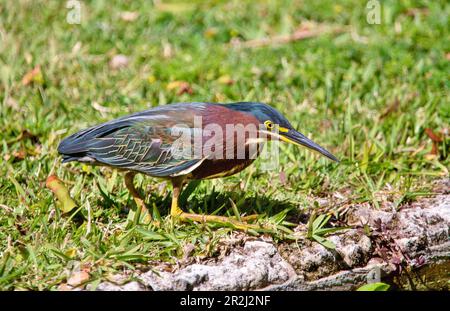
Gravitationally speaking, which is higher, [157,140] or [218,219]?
[157,140]

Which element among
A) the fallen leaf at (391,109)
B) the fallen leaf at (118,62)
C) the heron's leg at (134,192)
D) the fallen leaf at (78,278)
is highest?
the fallen leaf at (118,62)

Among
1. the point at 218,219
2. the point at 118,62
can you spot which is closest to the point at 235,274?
the point at 218,219

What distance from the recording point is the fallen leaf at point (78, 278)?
169 inches

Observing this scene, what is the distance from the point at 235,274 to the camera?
4500mm

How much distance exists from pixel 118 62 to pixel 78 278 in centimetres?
387

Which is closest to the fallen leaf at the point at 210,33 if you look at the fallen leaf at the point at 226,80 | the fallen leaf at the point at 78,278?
the fallen leaf at the point at 226,80

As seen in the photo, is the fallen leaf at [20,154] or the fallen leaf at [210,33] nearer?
the fallen leaf at [20,154]

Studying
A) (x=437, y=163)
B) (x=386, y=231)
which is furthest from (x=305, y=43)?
(x=386, y=231)

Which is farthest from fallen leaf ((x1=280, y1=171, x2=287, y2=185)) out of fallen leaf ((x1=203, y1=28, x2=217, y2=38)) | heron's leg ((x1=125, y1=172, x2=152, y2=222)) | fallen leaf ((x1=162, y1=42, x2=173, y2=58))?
fallen leaf ((x1=203, y1=28, x2=217, y2=38))

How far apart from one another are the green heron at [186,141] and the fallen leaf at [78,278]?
2.84 feet

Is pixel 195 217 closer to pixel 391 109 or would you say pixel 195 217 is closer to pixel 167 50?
pixel 391 109

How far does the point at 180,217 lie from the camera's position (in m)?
5.01

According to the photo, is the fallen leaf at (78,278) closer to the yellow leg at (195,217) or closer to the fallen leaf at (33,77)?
the yellow leg at (195,217)

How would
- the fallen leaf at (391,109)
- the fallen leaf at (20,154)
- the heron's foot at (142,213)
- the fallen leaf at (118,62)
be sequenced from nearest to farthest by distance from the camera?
1. the heron's foot at (142,213)
2. the fallen leaf at (20,154)
3. the fallen leaf at (391,109)
4. the fallen leaf at (118,62)
